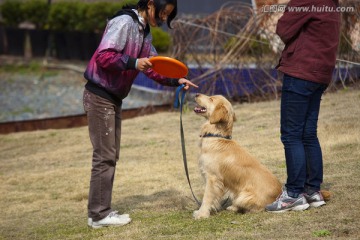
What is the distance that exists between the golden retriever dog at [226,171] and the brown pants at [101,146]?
835 mm

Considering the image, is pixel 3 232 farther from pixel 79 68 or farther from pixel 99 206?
pixel 79 68

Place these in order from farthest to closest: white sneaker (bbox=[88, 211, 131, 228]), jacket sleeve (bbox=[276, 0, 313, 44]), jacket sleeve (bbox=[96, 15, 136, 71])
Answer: white sneaker (bbox=[88, 211, 131, 228]) → jacket sleeve (bbox=[96, 15, 136, 71]) → jacket sleeve (bbox=[276, 0, 313, 44])

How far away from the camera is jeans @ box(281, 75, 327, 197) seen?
18.6ft

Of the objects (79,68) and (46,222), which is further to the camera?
(79,68)

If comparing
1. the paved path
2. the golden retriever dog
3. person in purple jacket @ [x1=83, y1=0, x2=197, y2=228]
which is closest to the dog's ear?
the golden retriever dog

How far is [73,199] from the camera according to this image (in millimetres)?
8469

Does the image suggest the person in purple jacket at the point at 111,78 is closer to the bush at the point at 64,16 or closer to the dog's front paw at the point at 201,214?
the dog's front paw at the point at 201,214

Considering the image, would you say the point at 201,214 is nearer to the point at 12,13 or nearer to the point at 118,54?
the point at 118,54

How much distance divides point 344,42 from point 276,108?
1.92m

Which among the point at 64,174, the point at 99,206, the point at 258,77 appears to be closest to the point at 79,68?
the point at 258,77

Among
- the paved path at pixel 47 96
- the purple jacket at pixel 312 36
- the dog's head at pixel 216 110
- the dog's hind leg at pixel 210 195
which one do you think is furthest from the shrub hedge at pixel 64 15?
the purple jacket at pixel 312 36

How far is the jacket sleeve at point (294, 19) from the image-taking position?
5547 millimetres

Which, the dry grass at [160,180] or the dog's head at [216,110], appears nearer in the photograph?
the dry grass at [160,180]

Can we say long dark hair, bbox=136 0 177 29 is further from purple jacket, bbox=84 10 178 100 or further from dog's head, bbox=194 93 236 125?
dog's head, bbox=194 93 236 125
